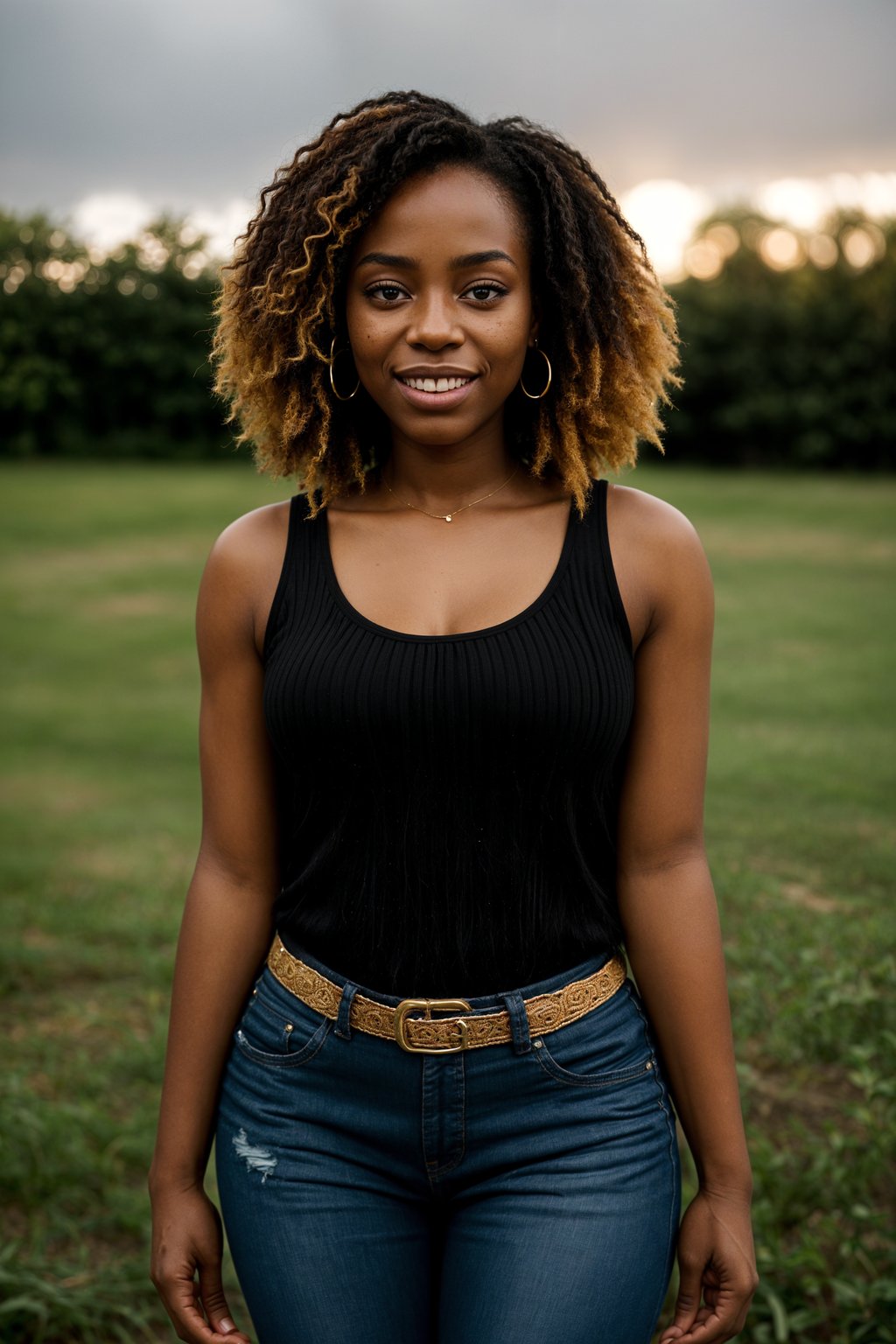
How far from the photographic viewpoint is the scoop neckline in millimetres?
1825

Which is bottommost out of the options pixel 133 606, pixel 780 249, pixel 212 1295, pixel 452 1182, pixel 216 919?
pixel 133 606

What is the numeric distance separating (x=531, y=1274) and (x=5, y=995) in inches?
128

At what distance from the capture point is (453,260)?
1.90 m

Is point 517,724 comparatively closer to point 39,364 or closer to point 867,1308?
point 867,1308

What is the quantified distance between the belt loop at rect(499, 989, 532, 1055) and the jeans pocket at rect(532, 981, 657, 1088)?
0.01 m

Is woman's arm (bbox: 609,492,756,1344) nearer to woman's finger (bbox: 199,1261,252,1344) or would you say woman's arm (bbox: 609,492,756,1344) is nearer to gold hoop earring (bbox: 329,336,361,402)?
gold hoop earring (bbox: 329,336,361,402)

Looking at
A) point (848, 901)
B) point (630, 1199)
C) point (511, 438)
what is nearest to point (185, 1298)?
point (630, 1199)

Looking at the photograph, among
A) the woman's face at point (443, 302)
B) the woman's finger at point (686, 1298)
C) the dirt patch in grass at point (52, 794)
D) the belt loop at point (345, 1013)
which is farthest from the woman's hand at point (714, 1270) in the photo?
the dirt patch in grass at point (52, 794)

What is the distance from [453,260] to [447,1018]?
1.03m

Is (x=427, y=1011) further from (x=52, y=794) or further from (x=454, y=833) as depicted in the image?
(x=52, y=794)

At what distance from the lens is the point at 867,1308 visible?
278cm

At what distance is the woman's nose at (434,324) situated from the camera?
188 cm

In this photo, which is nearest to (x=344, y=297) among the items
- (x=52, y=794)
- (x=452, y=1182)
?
(x=452, y=1182)

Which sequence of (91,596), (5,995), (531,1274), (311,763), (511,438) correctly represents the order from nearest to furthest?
(531,1274) < (311,763) < (511,438) < (5,995) < (91,596)
